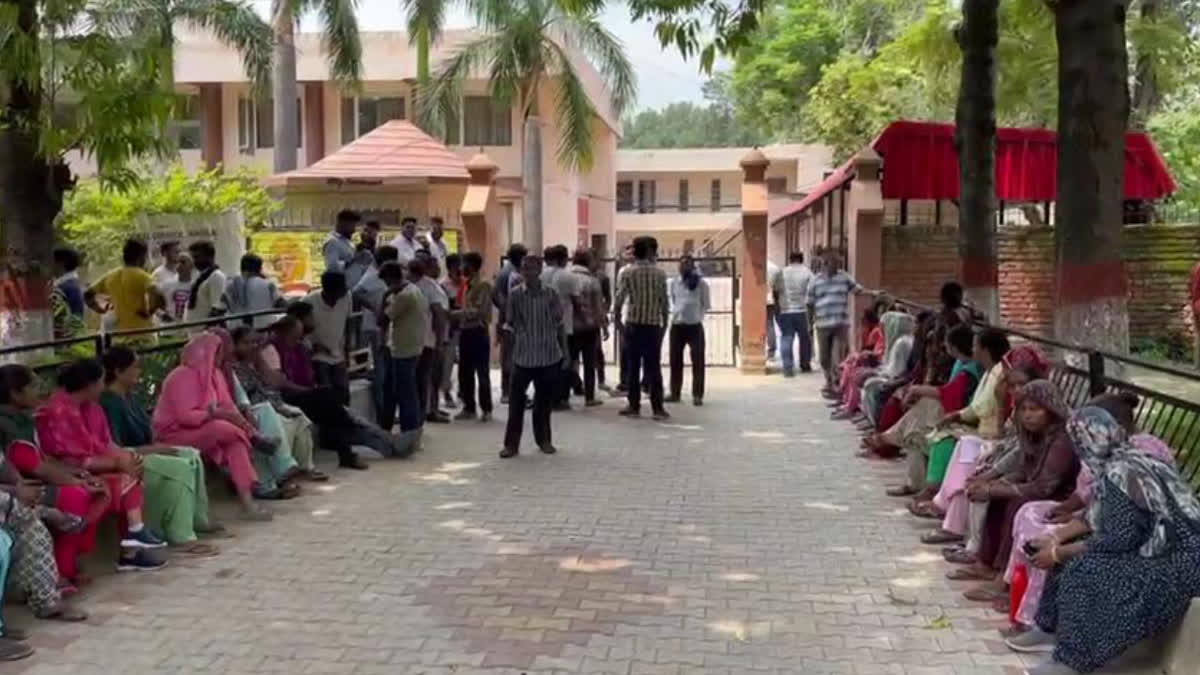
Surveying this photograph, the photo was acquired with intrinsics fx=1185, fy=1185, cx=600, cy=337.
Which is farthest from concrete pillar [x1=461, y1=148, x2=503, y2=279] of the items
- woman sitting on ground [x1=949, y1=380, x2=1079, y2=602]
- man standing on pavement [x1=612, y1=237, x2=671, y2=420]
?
woman sitting on ground [x1=949, y1=380, x2=1079, y2=602]

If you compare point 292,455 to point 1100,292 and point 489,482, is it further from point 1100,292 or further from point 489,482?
point 1100,292

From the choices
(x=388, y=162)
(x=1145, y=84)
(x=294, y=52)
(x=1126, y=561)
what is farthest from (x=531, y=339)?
(x=294, y=52)

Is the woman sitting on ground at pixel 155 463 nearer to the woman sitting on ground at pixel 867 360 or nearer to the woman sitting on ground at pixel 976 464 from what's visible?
the woman sitting on ground at pixel 976 464

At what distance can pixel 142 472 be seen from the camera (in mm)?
6371

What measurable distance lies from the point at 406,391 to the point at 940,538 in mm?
4925

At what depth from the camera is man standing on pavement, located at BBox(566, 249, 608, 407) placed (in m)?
11.8

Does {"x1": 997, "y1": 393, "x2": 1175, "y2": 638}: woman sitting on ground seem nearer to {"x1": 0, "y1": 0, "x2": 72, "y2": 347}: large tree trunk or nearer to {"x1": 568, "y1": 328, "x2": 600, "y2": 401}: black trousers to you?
{"x1": 0, "y1": 0, "x2": 72, "y2": 347}: large tree trunk

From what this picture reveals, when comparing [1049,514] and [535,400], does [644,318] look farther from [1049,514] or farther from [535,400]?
[1049,514]

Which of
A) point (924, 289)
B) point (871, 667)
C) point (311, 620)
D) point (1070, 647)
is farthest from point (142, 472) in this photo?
point (924, 289)

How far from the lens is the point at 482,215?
16797 mm

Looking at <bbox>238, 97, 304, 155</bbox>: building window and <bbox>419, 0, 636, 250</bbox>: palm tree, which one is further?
<bbox>238, 97, 304, 155</bbox>: building window

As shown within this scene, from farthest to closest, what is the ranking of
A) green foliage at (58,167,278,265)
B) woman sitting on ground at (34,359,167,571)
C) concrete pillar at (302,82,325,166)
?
1. concrete pillar at (302,82,325,166)
2. green foliage at (58,167,278,265)
3. woman sitting on ground at (34,359,167,571)

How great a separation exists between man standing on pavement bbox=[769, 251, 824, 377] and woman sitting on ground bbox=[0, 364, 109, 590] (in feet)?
34.2

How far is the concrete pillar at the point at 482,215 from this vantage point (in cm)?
1681
